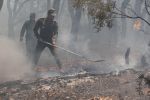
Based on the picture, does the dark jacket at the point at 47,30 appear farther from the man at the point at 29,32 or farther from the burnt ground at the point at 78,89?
the burnt ground at the point at 78,89

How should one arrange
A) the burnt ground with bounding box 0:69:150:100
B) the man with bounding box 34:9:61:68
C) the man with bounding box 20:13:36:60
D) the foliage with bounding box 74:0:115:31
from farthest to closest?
the man with bounding box 20:13:36:60
the man with bounding box 34:9:61:68
the foliage with bounding box 74:0:115:31
the burnt ground with bounding box 0:69:150:100

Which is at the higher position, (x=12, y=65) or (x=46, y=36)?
(x=46, y=36)

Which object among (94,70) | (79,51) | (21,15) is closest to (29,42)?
(94,70)

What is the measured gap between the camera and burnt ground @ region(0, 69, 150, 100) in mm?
7789

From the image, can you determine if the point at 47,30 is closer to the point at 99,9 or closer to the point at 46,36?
the point at 46,36

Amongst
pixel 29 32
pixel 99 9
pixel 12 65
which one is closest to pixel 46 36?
pixel 12 65

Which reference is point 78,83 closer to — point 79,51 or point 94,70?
point 94,70

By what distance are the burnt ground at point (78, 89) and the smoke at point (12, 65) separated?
146cm

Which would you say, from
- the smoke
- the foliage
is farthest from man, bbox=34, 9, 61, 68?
the foliage

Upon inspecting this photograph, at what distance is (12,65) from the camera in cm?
1213

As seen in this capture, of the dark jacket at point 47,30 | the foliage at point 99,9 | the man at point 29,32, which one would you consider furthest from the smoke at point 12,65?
the foliage at point 99,9

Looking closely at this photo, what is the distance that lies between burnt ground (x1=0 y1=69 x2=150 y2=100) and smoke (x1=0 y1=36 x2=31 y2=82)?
146 cm

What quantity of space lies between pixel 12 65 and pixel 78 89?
4.29 metres

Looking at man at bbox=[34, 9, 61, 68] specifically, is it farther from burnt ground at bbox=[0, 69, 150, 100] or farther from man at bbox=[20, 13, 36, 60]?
burnt ground at bbox=[0, 69, 150, 100]
